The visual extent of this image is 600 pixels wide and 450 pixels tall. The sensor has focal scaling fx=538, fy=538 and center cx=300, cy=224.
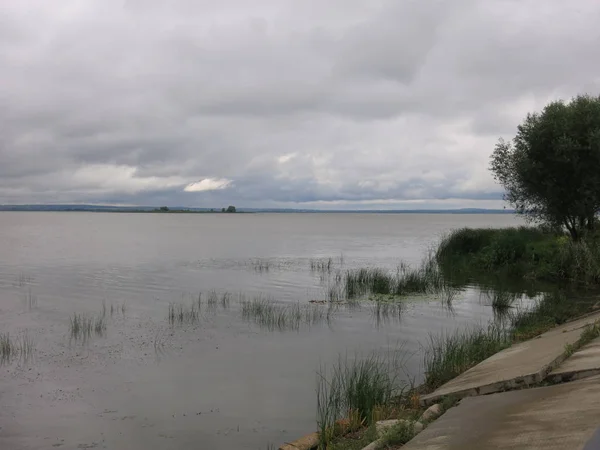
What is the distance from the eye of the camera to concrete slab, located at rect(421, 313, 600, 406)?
800 centimetres

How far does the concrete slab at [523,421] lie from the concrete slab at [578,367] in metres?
0.32

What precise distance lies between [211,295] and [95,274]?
1193 cm

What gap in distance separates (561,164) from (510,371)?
19862 mm

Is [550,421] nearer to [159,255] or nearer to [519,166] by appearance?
[519,166]

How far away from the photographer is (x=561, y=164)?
1003 inches

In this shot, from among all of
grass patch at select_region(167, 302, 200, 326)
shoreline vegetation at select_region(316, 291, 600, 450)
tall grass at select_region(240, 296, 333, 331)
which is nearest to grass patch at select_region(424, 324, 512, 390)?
shoreline vegetation at select_region(316, 291, 600, 450)

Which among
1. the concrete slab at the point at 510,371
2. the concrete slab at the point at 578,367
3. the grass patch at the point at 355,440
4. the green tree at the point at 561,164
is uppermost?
the green tree at the point at 561,164

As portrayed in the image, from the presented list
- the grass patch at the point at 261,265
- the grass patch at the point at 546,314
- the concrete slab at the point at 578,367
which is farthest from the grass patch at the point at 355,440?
the grass patch at the point at 261,265

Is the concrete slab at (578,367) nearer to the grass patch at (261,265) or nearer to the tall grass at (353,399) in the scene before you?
the tall grass at (353,399)

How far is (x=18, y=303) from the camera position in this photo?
22.3m

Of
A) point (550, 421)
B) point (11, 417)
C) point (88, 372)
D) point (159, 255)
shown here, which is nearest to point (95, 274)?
point (159, 255)

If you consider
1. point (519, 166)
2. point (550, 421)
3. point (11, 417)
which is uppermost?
point (519, 166)

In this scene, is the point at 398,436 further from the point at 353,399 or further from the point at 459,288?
the point at 459,288

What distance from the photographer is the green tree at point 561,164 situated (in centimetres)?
2448
